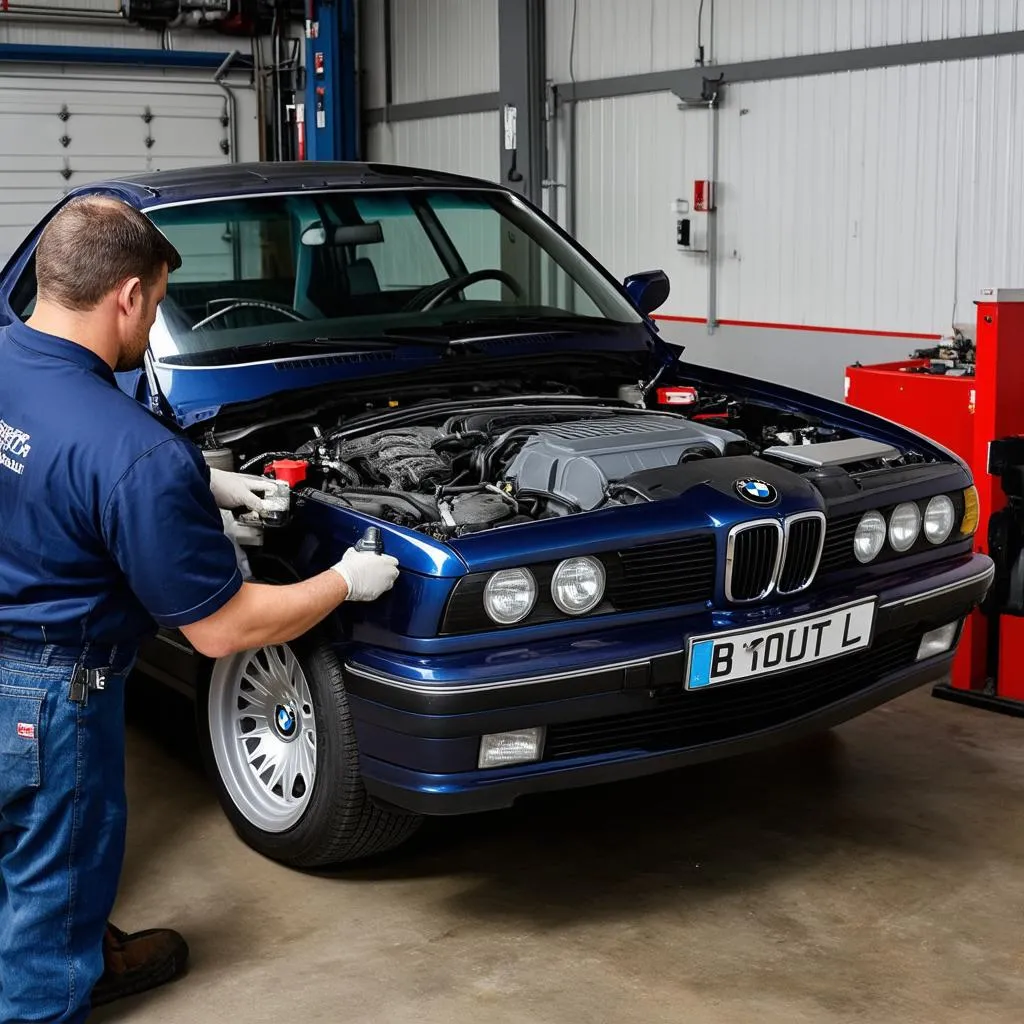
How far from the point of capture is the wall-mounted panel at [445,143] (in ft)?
34.6

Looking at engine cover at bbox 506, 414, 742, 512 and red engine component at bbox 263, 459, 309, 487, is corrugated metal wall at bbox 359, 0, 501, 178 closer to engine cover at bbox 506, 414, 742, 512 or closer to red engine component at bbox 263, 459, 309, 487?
engine cover at bbox 506, 414, 742, 512

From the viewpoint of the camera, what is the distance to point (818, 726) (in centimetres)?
312

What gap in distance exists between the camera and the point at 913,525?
11.1ft

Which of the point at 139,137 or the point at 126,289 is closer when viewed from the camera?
the point at 126,289

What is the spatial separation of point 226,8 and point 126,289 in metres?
10.4

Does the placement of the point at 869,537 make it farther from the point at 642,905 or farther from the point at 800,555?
the point at 642,905

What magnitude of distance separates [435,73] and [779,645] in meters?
9.01

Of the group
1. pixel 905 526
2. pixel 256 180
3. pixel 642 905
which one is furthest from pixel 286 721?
pixel 256 180

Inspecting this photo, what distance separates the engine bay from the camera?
3053 millimetres

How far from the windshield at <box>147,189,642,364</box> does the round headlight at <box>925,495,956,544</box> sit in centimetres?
116

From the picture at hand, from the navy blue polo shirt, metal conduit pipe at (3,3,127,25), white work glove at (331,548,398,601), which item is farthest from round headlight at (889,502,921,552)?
metal conduit pipe at (3,3,127,25)

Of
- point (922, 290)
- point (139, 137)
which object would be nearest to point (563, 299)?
point (922, 290)

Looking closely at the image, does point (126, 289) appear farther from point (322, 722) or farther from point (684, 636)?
point (684, 636)

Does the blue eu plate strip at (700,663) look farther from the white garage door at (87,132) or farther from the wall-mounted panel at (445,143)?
the white garage door at (87,132)
